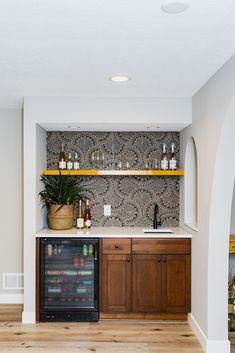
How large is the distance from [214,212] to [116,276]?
57.7 inches

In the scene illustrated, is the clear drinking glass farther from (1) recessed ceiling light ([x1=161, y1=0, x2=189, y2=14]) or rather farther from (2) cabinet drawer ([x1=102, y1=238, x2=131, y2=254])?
(1) recessed ceiling light ([x1=161, y1=0, x2=189, y2=14])

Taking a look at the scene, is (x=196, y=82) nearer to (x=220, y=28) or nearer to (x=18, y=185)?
(x=220, y=28)

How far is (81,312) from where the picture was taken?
438cm

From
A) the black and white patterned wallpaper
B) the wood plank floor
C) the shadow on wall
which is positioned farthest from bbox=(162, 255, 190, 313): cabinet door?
the black and white patterned wallpaper

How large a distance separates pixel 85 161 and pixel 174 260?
1661mm

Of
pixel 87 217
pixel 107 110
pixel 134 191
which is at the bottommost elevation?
pixel 87 217

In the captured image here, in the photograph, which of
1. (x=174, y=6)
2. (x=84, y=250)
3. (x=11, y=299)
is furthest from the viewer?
(x=11, y=299)

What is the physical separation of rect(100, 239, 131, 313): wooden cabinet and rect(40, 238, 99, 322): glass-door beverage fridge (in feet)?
0.33

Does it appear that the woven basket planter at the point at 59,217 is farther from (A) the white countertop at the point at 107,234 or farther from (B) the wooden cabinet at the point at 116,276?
(B) the wooden cabinet at the point at 116,276

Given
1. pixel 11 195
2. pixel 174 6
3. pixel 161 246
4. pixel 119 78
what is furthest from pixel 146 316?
pixel 174 6

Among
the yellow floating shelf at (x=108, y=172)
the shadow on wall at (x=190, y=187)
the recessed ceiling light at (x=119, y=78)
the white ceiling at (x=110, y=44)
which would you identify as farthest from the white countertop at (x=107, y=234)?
the recessed ceiling light at (x=119, y=78)

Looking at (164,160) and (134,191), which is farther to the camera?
(134,191)

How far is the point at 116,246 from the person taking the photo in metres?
4.41

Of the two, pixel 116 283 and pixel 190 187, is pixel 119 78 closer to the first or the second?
pixel 190 187
